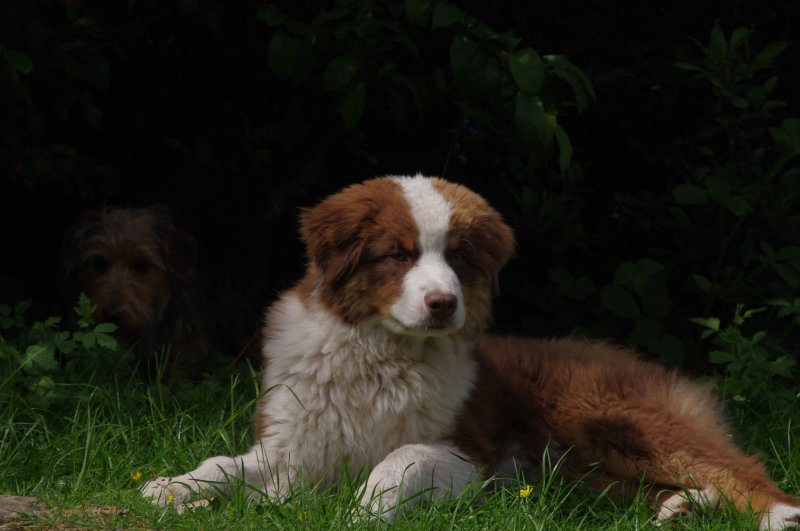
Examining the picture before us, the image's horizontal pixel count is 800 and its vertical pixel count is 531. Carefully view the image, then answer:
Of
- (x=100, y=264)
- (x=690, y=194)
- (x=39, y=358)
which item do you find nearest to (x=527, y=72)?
(x=690, y=194)

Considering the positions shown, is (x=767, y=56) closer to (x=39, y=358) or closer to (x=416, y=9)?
(x=416, y=9)

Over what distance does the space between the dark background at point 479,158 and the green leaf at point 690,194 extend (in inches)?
9.1

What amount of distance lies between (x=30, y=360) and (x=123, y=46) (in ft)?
7.33

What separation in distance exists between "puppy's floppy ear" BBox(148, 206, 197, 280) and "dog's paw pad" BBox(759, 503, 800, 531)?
11.6ft

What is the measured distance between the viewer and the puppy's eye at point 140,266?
19.7ft

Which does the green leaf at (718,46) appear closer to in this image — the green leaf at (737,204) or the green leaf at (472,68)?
the green leaf at (737,204)

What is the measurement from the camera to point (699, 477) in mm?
3945

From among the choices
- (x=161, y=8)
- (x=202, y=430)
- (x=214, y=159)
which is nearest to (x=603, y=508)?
(x=202, y=430)

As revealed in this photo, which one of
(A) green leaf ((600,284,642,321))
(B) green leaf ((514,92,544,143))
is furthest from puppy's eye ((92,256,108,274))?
(A) green leaf ((600,284,642,321))

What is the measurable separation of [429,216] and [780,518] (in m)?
1.53

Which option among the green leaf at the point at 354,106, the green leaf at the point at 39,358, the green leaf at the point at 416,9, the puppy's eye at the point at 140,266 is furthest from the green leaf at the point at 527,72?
the puppy's eye at the point at 140,266

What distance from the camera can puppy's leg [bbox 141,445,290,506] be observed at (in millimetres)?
3816

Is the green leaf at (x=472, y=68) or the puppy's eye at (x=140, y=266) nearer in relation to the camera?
the green leaf at (x=472, y=68)

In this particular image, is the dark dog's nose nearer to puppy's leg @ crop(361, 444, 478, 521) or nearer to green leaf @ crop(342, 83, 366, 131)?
puppy's leg @ crop(361, 444, 478, 521)
